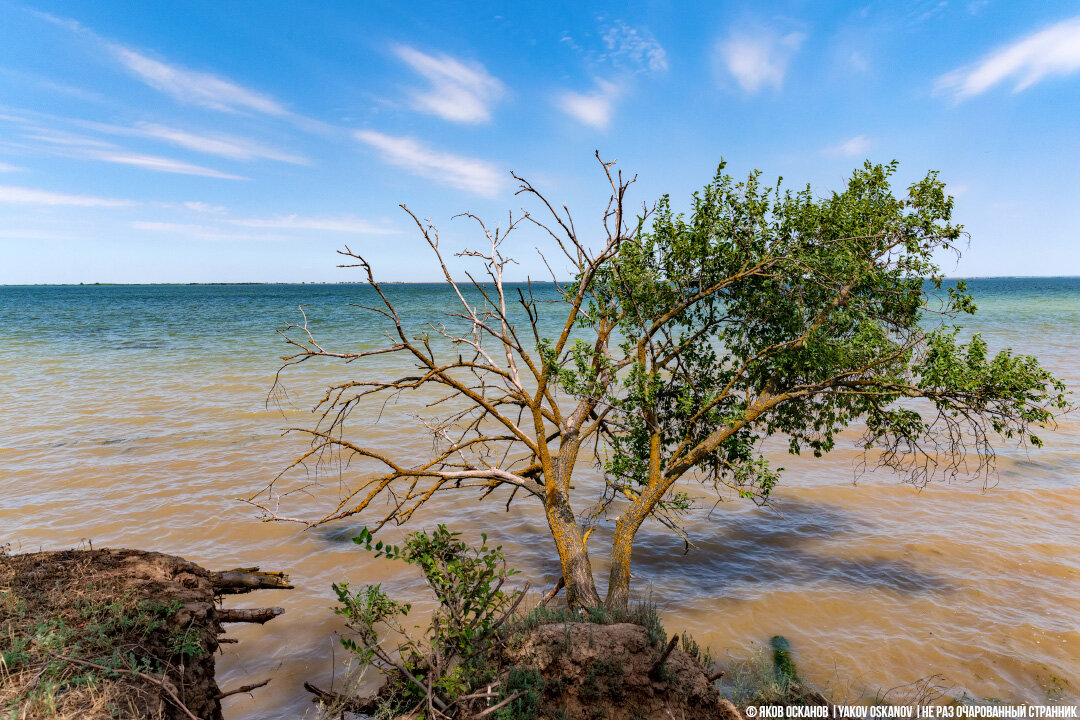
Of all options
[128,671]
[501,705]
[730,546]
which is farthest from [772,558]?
[128,671]

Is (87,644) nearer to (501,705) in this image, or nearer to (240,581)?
(240,581)

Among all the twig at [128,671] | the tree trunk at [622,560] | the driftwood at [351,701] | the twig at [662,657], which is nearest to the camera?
the twig at [128,671]

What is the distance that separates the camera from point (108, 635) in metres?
4.74

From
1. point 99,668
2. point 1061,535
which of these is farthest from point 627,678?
point 1061,535

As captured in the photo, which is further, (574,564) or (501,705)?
→ (574,564)

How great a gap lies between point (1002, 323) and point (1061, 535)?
1965 inches

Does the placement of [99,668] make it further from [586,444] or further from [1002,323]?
[1002,323]

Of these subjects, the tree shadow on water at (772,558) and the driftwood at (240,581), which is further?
the tree shadow on water at (772,558)

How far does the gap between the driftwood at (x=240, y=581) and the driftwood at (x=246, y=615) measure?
0.25 metres

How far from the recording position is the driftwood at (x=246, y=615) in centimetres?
578

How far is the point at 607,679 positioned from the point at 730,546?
6368mm

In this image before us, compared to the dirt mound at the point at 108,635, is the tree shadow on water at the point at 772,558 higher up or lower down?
lower down

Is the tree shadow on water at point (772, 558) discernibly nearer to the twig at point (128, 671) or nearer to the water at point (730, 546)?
the water at point (730, 546)

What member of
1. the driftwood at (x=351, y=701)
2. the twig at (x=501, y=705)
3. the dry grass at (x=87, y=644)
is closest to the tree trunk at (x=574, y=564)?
the twig at (x=501, y=705)
